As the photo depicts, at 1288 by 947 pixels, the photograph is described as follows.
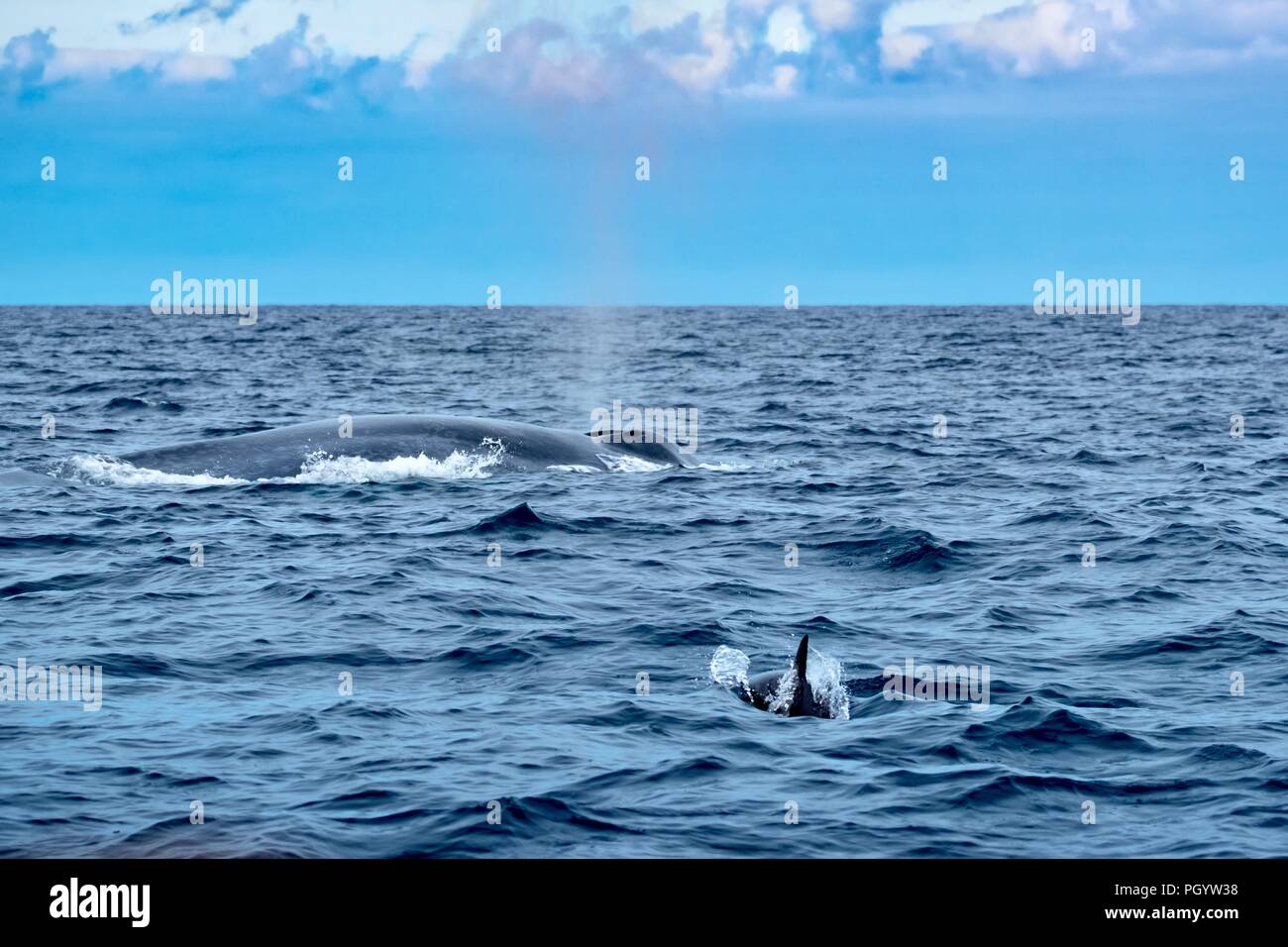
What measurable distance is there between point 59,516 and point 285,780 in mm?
12451

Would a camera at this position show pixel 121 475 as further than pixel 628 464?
No

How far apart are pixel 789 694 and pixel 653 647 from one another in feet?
8.10

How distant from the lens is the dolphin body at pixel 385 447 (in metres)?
24.0

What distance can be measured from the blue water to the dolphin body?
591 mm

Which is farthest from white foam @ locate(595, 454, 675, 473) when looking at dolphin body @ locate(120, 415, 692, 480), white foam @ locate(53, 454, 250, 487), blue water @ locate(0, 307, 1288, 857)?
white foam @ locate(53, 454, 250, 487)

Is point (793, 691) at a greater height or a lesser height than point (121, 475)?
lesser

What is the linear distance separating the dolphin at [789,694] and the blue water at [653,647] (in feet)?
0.61

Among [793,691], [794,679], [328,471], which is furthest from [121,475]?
[793,691]

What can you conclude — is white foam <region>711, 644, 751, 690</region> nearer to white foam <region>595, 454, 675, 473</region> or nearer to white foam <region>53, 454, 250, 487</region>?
white foam <region>53, 454, 250, 487</region>

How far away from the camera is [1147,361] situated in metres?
68.1

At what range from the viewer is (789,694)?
1177cm

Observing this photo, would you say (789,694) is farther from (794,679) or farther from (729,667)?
(729,667)

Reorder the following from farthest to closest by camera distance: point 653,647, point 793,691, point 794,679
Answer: point 653,647 → point 794,679 → point 793,691
